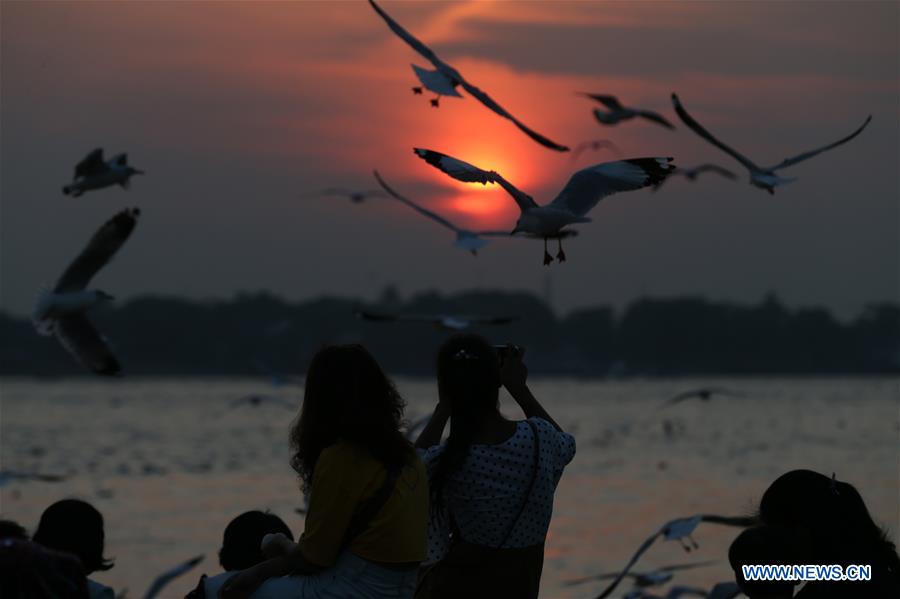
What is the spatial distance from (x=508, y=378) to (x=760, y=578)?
139cm

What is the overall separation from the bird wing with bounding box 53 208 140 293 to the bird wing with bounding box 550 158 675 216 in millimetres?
3347

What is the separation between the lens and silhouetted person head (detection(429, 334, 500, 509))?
188 inches

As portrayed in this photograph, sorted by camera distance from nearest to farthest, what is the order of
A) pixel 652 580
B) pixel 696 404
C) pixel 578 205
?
pixel 578 205 < pixel 652 580 < pixel 696 404

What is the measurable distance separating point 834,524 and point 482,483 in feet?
3.99

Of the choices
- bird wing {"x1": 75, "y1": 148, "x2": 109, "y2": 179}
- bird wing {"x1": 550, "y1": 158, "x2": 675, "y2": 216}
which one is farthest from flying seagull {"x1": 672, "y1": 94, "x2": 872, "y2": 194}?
bird wing {"x1": 75, "y1": 148, "x2": 109, "y2": 179}

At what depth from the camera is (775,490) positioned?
4.31 meters

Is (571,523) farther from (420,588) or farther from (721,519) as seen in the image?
(420,588)

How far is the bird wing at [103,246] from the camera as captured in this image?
9.73m

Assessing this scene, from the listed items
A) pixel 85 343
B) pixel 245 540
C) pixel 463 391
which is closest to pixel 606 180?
pixel 463 391

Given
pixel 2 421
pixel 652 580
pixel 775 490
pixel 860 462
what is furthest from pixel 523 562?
pixel 2 421

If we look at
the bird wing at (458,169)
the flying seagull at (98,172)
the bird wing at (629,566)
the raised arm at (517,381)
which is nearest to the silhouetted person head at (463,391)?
the raised arm at (517,381)

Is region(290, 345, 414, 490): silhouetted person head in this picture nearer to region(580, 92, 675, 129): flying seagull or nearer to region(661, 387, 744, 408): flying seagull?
region(580, 92, 675, 129): flying seagull

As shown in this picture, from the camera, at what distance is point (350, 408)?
434 cm

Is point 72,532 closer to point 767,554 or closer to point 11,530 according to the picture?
point 11,530
